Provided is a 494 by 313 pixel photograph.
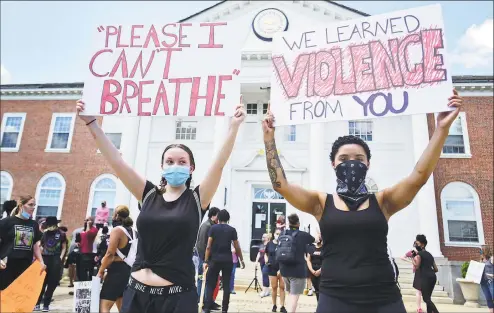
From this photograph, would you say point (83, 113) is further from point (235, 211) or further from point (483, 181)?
point (483, 181)

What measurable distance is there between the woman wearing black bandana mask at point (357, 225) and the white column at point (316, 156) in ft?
48.5

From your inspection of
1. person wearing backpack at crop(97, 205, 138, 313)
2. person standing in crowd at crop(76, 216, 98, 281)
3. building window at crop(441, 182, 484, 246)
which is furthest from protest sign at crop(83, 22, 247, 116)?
building window at crop(441, 182, 484, 246)

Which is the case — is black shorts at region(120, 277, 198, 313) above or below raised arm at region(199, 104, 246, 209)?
below

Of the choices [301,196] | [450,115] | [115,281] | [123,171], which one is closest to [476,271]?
[450,115]

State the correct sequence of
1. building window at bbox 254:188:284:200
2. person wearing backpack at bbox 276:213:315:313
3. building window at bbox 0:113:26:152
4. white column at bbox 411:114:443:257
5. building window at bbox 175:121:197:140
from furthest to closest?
building window at bbox 0:113:26:152 → building window at bbox 175:121:197:140 → building window at bbox 254:188:284:200 → white column at bbox 411:114:443:257 → person wearing backpack at bbox 276:213:315:313

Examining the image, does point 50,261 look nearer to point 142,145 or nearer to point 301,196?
point 301,196

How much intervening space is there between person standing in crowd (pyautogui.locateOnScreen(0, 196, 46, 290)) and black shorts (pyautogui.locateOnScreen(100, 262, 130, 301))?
144 centimetres

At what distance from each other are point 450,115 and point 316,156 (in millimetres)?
15264

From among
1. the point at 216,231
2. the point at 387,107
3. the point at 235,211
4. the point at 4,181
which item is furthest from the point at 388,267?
the point at 4,181

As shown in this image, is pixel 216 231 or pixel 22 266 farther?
pixel 216 231

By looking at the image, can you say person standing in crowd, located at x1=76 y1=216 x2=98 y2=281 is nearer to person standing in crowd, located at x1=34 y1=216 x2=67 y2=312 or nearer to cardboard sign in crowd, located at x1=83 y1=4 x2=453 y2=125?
person standing in crowd, located at x1=34 y1=216 x2=67 y2=312

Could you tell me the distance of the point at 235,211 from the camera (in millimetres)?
18469

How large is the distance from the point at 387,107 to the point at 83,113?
2.75 metres

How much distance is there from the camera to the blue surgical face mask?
8.84ft
